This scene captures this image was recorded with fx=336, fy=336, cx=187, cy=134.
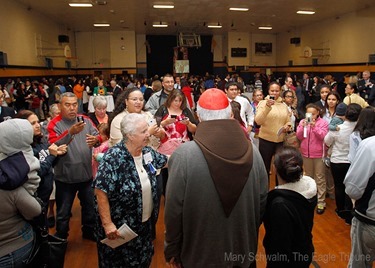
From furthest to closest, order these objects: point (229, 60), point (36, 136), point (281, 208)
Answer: point (229, 60), point (36, 136), point (281, 208)

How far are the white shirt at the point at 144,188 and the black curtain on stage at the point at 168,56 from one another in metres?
21.6

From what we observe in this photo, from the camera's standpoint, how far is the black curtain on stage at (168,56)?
2359 cm

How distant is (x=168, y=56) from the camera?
23875 mm

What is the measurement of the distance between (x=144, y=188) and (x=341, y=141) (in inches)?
102

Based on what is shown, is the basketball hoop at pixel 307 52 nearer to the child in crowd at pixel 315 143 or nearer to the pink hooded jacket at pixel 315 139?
the child in crowd at pixel 315 143

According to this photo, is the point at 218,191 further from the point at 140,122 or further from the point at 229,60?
the point at 229,60

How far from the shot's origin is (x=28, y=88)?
38.1ft

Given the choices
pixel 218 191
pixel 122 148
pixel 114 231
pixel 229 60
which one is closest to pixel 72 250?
pixel 114 231

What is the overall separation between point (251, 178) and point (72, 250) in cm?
256

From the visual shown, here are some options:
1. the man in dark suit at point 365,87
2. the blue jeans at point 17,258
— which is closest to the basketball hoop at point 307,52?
the man in dark suit at point 365,87

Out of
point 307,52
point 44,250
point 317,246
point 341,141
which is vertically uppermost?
point 307,52

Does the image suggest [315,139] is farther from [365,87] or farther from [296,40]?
[296,40]

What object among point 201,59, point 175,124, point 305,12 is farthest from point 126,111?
point 201,59

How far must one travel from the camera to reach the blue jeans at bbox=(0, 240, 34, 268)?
1994 millimetres
